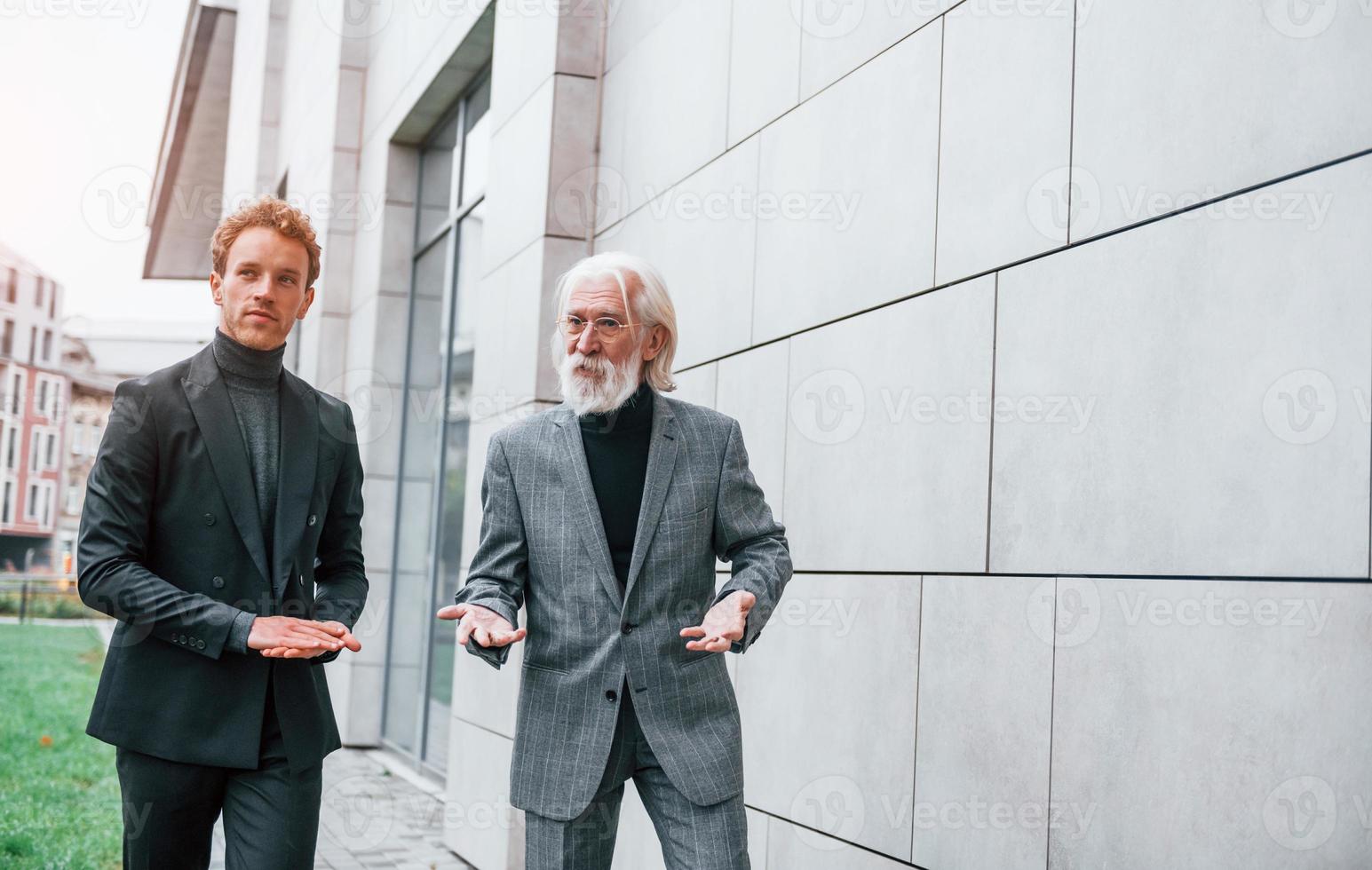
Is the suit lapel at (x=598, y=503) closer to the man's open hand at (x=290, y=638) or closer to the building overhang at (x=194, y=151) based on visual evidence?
the man's open hand at (x=290, y=638)

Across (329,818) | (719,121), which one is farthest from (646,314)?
(329,818)

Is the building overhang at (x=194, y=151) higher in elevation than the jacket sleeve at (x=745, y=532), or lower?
higher

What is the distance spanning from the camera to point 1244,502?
2.73 meters

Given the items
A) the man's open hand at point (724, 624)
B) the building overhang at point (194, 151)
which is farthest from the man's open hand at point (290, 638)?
the building overhang at point (194, 151)

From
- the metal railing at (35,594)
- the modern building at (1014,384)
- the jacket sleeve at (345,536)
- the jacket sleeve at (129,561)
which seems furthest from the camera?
the metal railing at (35,594)

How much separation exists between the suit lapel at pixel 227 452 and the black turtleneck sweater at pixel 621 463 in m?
0.78

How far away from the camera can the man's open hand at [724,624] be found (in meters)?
2.79

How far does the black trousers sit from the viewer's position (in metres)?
2.83

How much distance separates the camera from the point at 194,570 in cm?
294

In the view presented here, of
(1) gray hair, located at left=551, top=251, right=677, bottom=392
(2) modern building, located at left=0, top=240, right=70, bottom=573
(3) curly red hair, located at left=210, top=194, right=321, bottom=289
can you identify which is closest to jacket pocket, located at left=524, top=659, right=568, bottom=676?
(1) gray hair, located at left=551, top=251, right=677, bottom=392

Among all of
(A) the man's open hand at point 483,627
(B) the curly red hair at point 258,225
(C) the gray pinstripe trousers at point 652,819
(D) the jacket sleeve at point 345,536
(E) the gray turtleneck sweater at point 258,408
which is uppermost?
(B) the curly red hair at point 258,225

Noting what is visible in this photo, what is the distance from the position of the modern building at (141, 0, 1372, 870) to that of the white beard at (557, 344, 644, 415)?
1.12 metres

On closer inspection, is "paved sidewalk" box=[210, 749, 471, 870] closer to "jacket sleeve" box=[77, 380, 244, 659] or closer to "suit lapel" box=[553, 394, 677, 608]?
"jacket sleeve" box=[77, 380, 244, 659]

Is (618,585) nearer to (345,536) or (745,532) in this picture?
(745,532)
